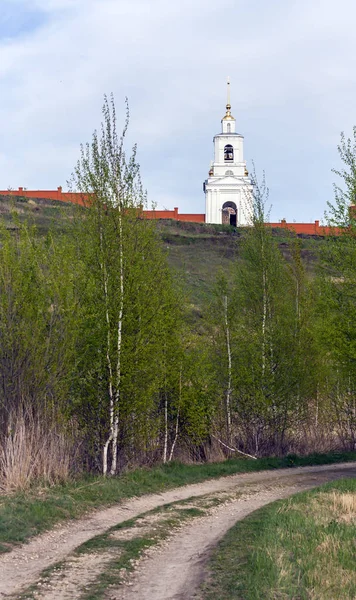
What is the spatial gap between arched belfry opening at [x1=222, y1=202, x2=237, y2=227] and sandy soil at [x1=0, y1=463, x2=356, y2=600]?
2713 inches

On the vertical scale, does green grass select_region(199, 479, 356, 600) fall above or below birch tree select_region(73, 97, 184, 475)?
below

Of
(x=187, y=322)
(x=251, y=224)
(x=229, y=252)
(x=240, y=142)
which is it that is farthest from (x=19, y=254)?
(x=240, y=142)

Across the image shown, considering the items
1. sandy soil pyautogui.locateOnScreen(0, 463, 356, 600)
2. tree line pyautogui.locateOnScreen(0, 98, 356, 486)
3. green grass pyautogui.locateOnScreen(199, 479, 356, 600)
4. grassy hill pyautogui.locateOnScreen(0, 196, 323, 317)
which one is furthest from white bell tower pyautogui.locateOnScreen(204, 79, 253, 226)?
green grass pyautogui.locateOnScreen(199, 479, 356, 600)

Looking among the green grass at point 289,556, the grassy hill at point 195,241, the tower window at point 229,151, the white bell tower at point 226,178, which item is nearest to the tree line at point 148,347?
the green grass at point 289,556

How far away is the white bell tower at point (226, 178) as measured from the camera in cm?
8388

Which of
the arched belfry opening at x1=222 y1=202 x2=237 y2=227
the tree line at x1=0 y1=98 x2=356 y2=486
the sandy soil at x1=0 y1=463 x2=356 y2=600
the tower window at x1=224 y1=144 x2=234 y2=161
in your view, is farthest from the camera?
the tower window at x1=224 y1=144 x2=234 y2=161

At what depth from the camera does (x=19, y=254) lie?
15266 mm

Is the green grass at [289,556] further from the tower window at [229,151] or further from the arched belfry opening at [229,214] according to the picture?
the tower window at [229,151]

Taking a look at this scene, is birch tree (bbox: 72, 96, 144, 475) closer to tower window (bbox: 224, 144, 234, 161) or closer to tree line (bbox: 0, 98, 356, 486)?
tree line (bbox: 0, 98, 356, 486)

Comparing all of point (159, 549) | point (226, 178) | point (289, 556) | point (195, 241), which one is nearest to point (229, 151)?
point (226, 178)

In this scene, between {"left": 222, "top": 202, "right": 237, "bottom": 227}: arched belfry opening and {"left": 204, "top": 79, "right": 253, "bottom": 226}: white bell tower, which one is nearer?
{"left": 222, "top": 202, "right": 237, "bottom": 227}: arched belfry opening

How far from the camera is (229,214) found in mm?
84000

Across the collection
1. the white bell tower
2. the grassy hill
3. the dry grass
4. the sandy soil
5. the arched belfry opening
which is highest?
the white bell tower

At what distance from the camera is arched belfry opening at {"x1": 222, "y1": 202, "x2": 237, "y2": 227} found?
83.4 metres
